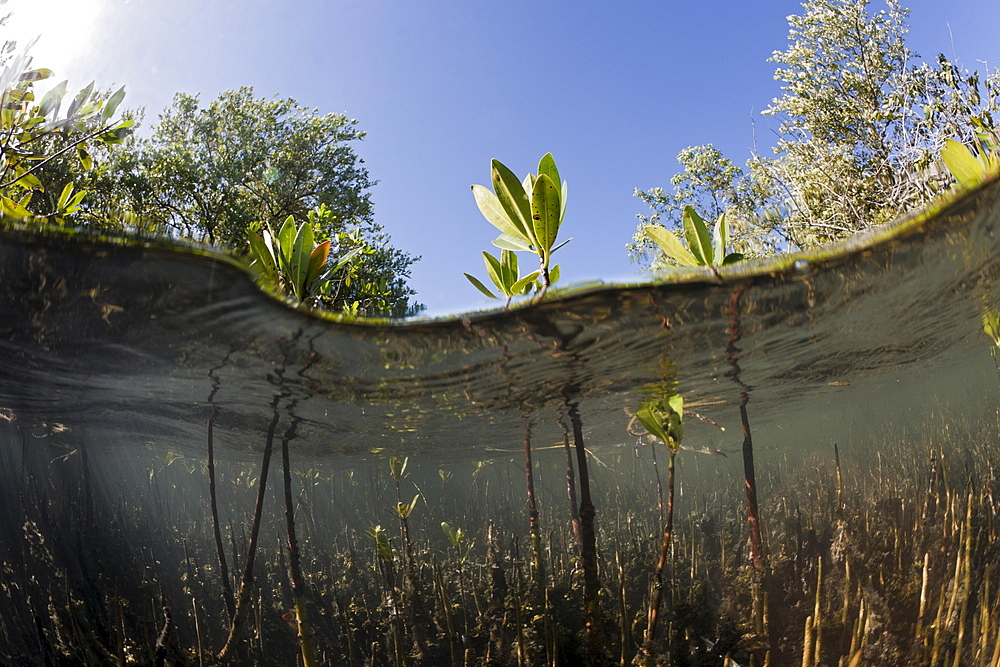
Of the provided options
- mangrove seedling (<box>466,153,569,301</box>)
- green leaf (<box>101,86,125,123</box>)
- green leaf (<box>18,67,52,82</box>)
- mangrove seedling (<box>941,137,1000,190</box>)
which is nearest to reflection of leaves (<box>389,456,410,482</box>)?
mangrove seedling (<box>466,153,569,301</box>)

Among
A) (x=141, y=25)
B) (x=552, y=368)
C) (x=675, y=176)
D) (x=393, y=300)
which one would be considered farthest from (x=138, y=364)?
(x=675, y=176)

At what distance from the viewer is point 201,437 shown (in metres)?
1.78

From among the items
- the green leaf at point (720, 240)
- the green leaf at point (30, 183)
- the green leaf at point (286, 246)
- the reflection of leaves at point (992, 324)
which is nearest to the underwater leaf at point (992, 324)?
the reflection of leaves at point (992, 324)

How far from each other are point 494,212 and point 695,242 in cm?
46

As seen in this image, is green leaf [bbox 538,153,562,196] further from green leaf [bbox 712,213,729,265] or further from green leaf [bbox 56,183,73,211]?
green leaf [bbox 56,183,73,211]

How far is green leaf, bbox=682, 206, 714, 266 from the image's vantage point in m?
1.25

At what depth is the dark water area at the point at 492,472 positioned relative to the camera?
128 cm

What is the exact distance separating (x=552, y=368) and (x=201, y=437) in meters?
1.10

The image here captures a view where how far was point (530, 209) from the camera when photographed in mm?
1208

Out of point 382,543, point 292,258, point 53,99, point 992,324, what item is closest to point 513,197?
point 292,258

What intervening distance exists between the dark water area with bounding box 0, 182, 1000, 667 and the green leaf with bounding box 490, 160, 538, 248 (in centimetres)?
18

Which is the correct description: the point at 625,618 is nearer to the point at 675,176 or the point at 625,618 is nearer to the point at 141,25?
the point at 675,176

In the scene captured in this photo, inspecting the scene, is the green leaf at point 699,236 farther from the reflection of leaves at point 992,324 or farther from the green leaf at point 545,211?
the reflection of leaves at point 992,324

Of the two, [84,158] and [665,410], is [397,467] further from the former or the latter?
[84,158]
